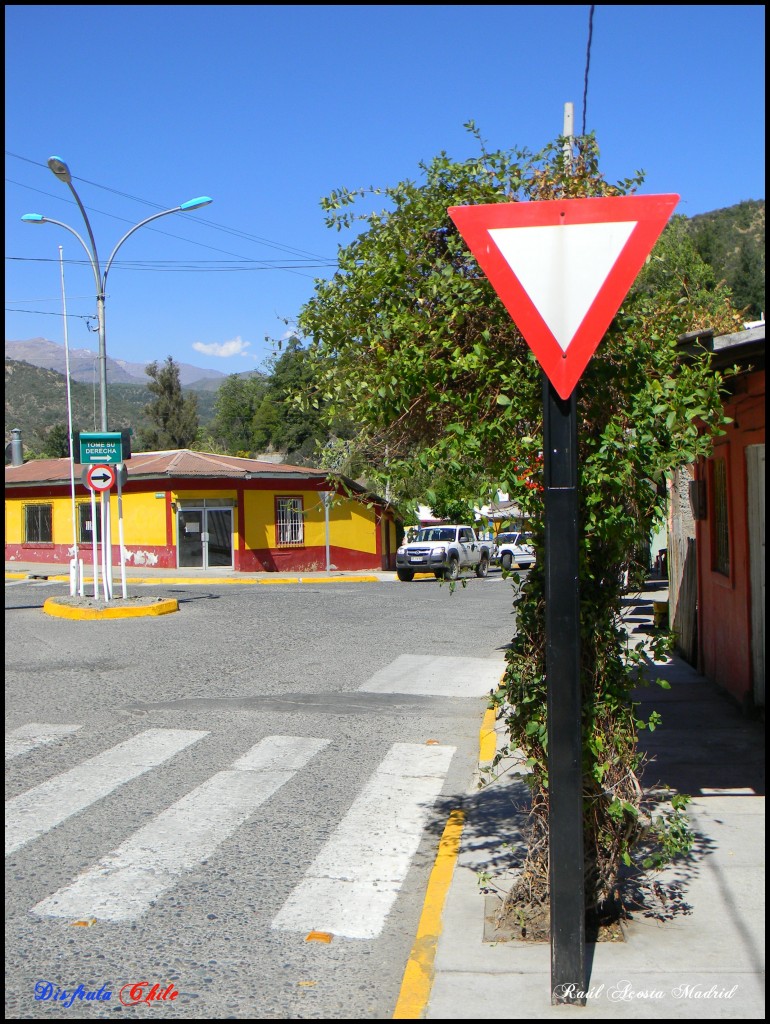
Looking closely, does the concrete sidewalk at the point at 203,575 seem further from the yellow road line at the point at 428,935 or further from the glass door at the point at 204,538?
the yellow road line at the point at 428,935

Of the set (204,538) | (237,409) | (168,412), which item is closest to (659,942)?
(204,538)

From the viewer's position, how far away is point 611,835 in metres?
4.62

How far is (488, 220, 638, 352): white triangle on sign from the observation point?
400cm

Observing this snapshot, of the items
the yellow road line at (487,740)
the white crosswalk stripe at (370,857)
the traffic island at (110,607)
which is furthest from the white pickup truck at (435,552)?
the white crosswalk stripe at (370,857)

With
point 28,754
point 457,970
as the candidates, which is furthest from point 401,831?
point 28,754

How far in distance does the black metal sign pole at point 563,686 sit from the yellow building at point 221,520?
28920 mm

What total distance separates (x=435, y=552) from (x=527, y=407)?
27206mm

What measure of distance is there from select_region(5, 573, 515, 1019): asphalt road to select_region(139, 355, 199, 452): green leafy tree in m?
55.8

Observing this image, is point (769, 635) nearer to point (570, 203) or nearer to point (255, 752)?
point (570, 203)

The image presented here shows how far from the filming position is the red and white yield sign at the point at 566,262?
3.97m

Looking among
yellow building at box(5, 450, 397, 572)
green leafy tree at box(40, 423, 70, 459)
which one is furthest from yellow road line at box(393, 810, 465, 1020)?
green leafy tree at box(40, 423, 70, 459)

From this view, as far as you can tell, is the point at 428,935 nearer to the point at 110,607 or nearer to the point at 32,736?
the point at 32,736

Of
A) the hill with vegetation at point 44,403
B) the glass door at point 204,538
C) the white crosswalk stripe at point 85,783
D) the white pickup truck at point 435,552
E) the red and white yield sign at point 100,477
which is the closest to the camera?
the white crosswalk stripe at point 85,783

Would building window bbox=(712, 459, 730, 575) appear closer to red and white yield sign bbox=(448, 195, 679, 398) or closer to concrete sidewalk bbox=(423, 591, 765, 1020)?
concrete sidewalk bbox=(423, 591, 765, 1020)
